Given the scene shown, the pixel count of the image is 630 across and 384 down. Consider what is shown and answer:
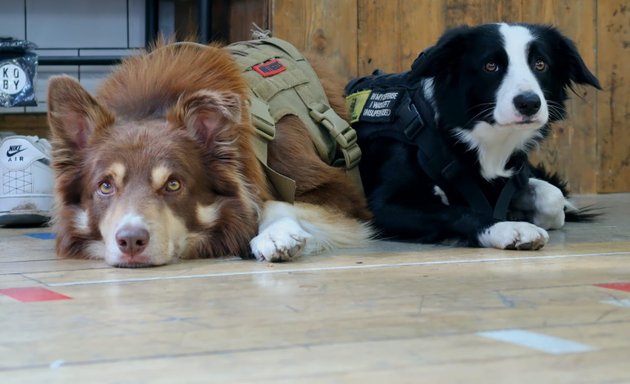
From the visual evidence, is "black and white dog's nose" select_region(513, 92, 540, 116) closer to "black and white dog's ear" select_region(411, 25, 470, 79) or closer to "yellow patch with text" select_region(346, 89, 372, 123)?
"black and white dog's ear" select_region(411, 25, 470, 79)

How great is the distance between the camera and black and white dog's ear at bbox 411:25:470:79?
112 inches

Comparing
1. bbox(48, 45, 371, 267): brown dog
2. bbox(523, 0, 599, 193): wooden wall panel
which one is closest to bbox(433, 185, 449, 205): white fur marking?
bbox(48, 45, 371, 267): brown dog

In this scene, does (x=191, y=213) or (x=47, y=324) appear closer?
(x=47, y=324)

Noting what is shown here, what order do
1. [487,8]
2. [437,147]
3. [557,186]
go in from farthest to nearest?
[487,8] < [557,186] < [437,147]

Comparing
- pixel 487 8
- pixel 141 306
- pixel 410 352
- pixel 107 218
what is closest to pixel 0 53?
pixel 107 218

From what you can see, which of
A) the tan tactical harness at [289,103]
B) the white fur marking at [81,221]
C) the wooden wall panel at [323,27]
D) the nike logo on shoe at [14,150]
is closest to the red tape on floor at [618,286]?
the tan tactical harness at [289,103]

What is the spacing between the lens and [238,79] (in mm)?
2703

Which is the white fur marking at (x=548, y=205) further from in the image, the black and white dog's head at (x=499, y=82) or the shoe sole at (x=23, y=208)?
the shoe sole at (x=23, y=208)

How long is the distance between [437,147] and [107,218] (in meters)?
1.09

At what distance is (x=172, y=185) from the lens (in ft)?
7.85

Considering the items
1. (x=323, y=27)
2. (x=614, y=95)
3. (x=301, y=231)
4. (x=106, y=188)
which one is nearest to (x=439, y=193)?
(x=301, y=231)

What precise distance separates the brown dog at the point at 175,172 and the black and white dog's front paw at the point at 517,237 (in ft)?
1.40

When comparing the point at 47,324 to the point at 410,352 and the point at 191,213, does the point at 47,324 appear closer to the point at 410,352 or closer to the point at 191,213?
the point at 410,352

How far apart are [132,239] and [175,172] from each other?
0.24m
